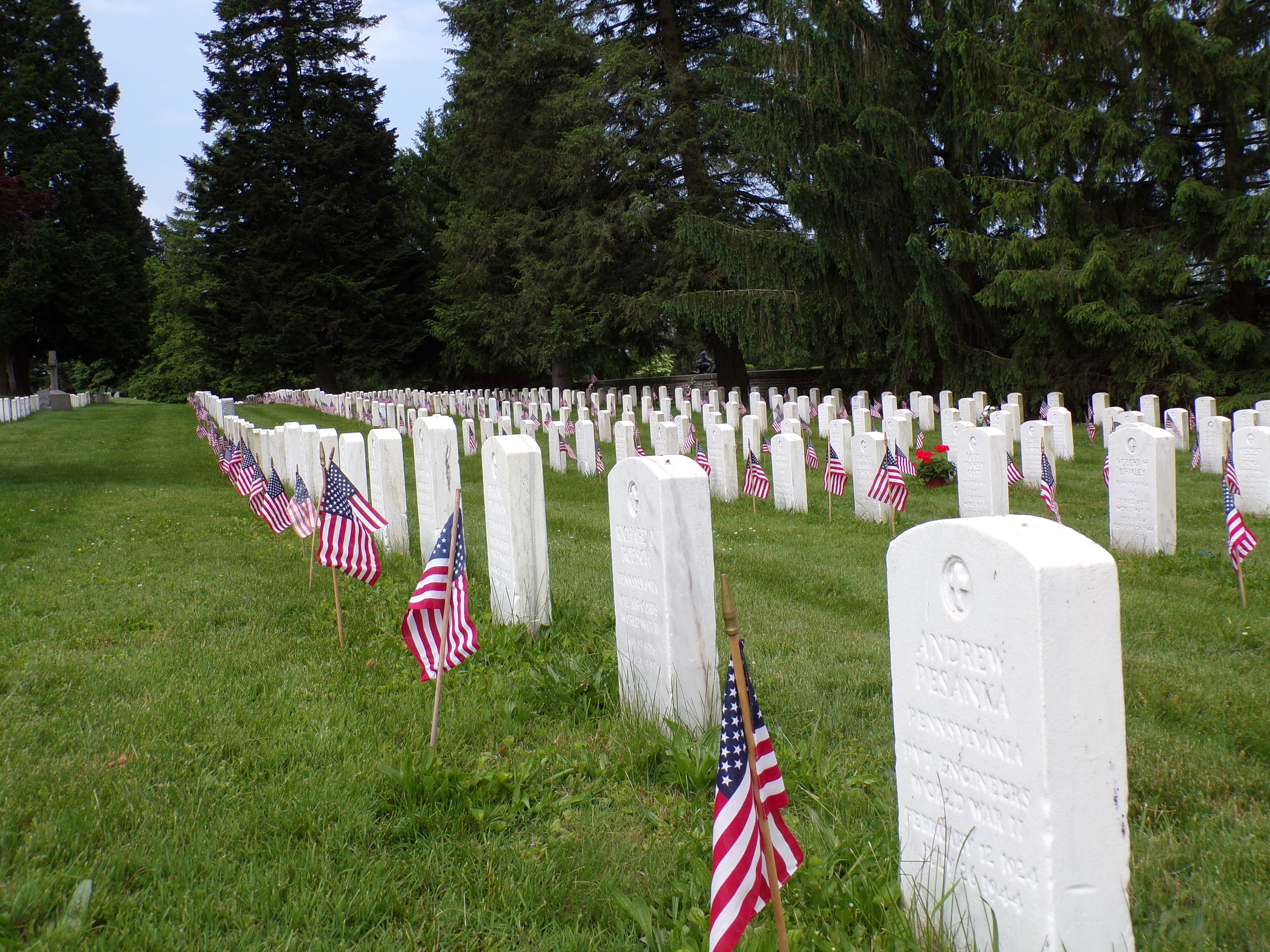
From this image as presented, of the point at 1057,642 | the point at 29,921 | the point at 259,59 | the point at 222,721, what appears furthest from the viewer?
the point at 259,59

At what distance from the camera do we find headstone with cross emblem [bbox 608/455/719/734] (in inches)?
163

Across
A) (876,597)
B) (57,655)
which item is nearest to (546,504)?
(876,597)

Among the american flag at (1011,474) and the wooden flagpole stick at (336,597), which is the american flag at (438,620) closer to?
the wooden flagpole stick at (336,597)

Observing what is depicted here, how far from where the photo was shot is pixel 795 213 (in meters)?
23.2

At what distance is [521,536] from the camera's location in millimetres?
5805

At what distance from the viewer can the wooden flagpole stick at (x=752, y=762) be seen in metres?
2.18

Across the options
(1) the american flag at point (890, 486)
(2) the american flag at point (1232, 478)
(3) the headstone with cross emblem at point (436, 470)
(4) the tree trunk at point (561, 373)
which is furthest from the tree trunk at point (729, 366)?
(3) the headstone with cross emblem at point (436, 470)

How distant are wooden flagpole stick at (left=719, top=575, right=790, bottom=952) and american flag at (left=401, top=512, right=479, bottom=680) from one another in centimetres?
202

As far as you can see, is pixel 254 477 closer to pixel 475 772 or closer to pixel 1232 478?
pixel 475 772

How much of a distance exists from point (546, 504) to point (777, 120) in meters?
15.0

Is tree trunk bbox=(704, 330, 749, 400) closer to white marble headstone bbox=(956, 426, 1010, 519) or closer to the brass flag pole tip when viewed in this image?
white marble headstone bbox=(956, 426, 1010, 519)

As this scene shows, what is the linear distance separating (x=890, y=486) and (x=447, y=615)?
18.9 feet

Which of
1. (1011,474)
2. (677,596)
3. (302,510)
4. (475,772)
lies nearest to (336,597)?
(475,772)

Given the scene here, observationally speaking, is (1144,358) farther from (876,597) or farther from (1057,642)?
(1057,642)
